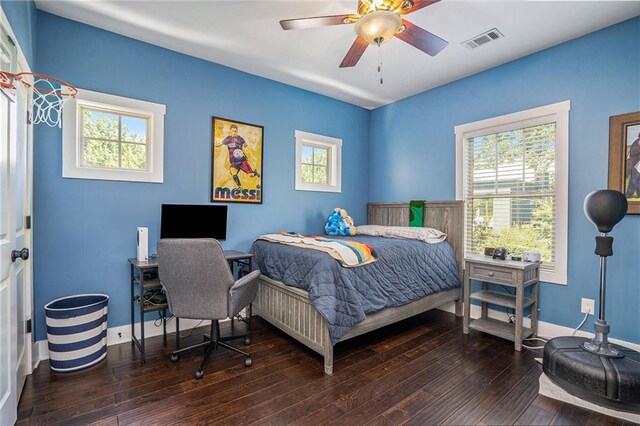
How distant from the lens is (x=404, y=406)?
1.92 m

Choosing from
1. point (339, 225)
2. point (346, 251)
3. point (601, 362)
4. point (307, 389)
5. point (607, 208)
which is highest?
point (607, 208)

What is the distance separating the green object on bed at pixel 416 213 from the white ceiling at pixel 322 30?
61.2 inches

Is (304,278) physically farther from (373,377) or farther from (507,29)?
(507,29)

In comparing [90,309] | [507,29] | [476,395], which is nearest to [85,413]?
[90,309]

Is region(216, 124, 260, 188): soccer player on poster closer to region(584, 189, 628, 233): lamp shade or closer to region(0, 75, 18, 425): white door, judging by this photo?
region(0, 75, 18, 425): white door

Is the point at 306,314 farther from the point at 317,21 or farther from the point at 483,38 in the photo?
the point at 483,38

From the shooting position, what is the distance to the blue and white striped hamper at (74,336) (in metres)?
2.28

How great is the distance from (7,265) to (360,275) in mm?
2157

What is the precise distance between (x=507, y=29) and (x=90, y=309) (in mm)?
4130

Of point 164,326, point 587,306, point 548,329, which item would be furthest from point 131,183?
point 587,306

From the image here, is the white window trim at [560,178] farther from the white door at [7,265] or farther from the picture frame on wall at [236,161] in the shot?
the white door at [7,265]

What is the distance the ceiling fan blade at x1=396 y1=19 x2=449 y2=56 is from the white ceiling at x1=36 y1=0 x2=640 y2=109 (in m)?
0.33

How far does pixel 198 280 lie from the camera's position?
224 centimetres

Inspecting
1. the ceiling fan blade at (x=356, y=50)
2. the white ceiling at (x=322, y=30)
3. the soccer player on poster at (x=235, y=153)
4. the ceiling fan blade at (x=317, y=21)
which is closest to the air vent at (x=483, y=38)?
the white ceiling at (x=322, y=30)
